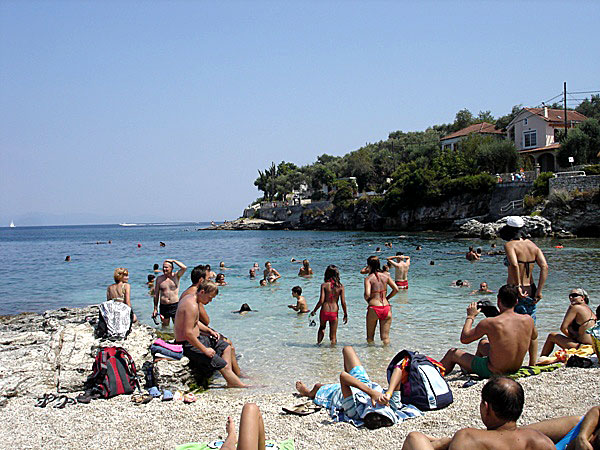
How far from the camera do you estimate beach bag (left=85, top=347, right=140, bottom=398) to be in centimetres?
626

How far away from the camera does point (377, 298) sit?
891cm

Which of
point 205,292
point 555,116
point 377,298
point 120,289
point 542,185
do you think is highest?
point 555,116

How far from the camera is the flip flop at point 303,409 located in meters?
5.36

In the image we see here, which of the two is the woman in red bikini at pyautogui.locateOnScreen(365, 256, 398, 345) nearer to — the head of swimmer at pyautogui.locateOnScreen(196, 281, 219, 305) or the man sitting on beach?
the head of swimmer at pyautogui.locateOnScreen(196, 281, 219, 305)

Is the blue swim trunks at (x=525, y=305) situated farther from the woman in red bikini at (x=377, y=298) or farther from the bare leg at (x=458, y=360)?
the woman in red bikini at (x=377, y=298)

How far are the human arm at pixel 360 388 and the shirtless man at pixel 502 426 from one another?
6.48ft

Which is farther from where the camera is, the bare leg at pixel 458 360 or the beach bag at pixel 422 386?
the bare leg at pixel 458 360

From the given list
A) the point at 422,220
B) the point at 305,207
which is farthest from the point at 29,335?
the point at 305,207

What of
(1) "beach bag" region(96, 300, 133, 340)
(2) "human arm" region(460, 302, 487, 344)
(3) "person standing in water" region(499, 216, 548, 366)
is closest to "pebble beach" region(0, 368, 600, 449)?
(2) "human arm" region(460, 302, 487, 344)

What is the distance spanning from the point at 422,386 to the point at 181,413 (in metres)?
2.75

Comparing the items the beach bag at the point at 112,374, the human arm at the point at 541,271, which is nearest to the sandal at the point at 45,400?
the beach bag at the point at 112,374

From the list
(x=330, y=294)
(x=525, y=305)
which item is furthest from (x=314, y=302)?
(x=525, y=305)

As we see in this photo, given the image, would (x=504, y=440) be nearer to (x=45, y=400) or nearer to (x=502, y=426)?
(x=502, y=426)

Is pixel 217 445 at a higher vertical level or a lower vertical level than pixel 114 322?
lower
